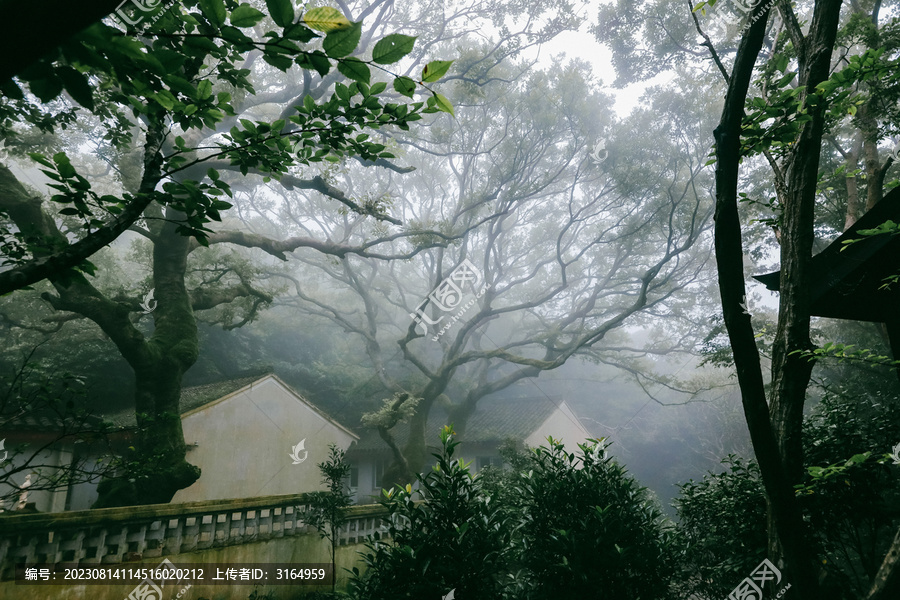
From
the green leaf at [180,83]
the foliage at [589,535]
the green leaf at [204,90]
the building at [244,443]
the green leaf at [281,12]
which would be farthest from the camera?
the building at [244,443]

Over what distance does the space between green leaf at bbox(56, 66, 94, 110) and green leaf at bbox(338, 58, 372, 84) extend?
58 cm

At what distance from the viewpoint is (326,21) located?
100 centimetres

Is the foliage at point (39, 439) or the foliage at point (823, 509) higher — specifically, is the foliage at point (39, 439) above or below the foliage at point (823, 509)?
above

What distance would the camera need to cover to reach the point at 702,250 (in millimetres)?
17062

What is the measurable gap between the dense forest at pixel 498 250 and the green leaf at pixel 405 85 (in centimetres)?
14

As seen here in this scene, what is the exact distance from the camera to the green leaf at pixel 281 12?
0.98 metres

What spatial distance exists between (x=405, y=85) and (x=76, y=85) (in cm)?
79

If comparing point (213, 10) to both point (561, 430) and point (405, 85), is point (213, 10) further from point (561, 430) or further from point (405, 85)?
point (561, 430)

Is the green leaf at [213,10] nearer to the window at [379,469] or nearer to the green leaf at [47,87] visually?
the green leaf at [47,87]

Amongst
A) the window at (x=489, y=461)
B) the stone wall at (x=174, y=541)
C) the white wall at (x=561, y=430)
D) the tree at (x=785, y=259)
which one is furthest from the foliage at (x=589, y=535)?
the white wall at (x=561, y=430)

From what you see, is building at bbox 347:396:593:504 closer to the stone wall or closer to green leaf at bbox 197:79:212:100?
the stone wall

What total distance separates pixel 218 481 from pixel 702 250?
19.2 meters

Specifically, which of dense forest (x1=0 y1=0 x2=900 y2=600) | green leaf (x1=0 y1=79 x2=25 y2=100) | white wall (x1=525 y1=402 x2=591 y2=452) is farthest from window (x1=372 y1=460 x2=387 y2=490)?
green leaf (x1=0 y1=79 x2=25 y2=100)

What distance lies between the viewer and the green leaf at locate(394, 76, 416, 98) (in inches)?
47.8
